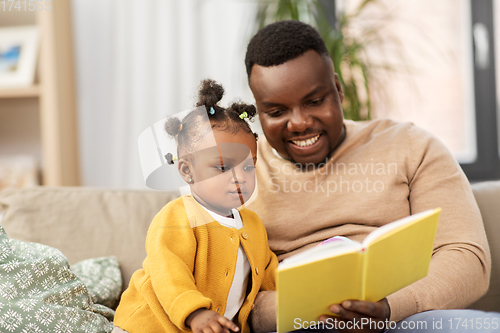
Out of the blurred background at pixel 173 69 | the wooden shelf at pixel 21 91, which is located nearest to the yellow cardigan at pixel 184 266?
the blurred background at pixel 173 69

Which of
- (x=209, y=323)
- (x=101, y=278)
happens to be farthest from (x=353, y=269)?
(x=101, y=278)

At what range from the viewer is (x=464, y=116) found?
2.27m

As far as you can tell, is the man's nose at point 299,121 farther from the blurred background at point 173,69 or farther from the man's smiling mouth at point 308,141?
the blurred background at point 173,69

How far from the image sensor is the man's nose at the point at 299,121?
1.01m

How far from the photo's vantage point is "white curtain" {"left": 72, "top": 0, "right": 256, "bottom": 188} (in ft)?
6.78

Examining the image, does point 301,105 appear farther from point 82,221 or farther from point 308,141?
point 82,221

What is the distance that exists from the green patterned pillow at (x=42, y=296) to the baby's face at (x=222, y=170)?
41cm

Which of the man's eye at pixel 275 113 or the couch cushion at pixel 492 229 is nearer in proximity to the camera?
the man's eye at pixel 275 113

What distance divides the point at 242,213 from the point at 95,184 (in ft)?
4.61

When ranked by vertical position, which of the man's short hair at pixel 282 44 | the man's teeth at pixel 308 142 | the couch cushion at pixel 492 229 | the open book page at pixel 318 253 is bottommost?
the couch cushion at pixel 492 229

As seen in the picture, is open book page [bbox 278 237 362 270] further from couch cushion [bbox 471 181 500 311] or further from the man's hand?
couch cushion [bbox 471 181 500 311]

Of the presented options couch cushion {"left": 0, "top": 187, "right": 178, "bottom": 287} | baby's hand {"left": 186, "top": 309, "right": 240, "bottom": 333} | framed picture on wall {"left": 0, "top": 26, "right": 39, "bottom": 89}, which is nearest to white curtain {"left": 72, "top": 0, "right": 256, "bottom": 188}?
framed picture on wall {"left": 0, "top": 26, "right": 39, "bottom": 89}

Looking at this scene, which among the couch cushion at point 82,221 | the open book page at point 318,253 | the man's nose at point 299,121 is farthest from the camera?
the couch cushion at point 82,221

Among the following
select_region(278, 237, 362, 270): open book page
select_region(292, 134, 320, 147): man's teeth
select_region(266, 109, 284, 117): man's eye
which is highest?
select_region(266, 109, 284, 117): man's eye
